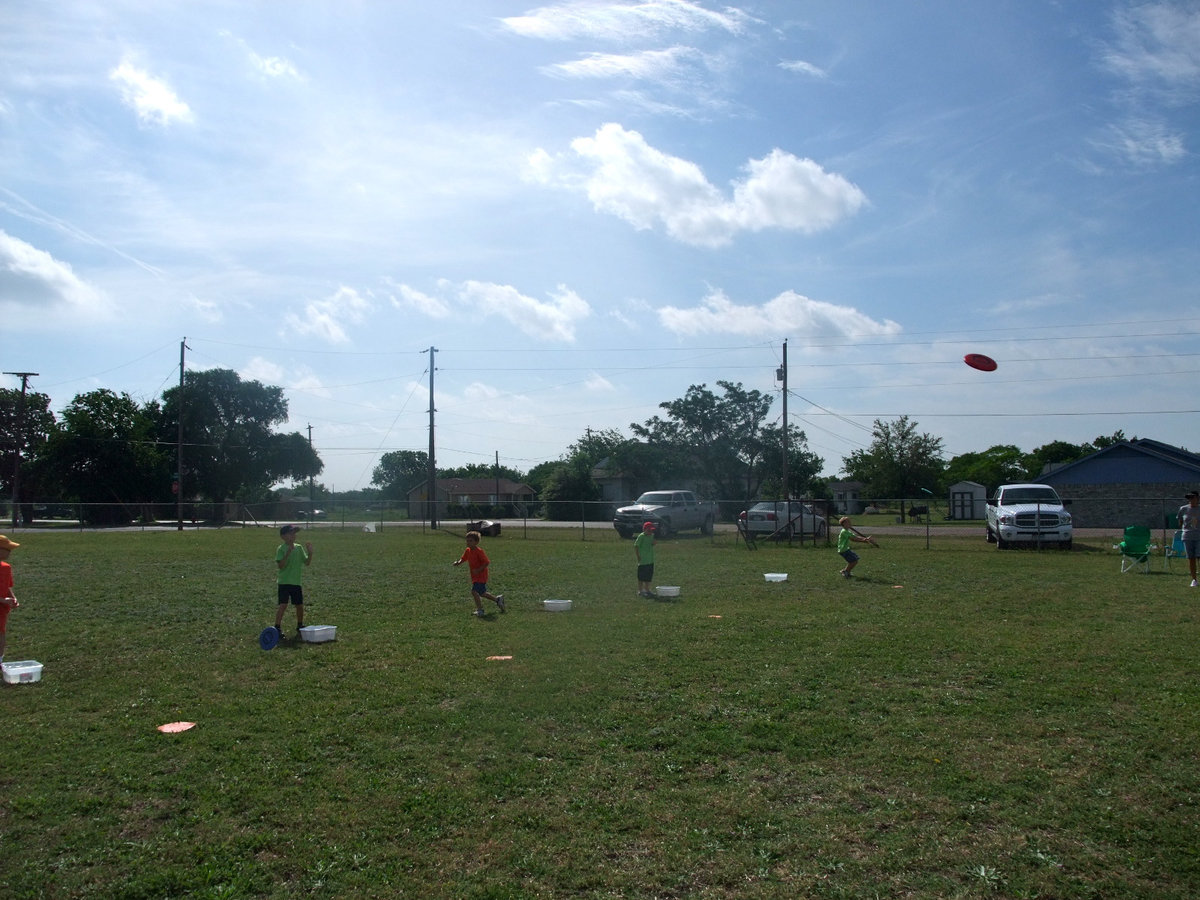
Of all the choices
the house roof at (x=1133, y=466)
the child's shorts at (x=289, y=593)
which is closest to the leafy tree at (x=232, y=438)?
the house roof at (x=1133, y=466)

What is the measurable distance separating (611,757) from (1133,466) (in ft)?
148

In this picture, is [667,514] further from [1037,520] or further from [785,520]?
[1037,520]

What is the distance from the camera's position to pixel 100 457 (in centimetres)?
6994

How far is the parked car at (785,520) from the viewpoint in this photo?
31281mm

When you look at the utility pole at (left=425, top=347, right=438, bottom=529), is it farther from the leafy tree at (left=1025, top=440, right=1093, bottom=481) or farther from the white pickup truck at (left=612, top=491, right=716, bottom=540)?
the leafy tree at (left=1025, top=440, right=1093, bottom=481)

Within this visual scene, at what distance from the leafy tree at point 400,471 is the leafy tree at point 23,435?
2051 inches

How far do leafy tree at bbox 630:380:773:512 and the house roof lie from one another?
28819 millimetres

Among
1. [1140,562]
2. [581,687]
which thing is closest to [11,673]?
[581,687]

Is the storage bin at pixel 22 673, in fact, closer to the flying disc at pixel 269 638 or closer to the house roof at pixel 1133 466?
the flying disc at pixel 269 638

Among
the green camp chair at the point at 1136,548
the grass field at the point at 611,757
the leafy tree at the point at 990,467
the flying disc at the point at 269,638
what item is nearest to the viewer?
the grass field at the point at 611,757

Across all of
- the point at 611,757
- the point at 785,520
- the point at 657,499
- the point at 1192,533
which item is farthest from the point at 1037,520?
the point at 611,757

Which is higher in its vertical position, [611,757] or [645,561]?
[645,561]

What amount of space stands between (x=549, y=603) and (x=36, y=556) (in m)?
18.7

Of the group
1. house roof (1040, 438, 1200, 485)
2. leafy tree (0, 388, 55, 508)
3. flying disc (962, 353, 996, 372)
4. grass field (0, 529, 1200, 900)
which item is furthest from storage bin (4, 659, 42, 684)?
leafy tree (0, 388, 55, 508)
